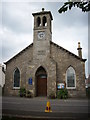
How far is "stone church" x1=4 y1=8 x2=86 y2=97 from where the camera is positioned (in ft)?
61.8

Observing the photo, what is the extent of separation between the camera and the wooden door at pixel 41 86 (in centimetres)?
2008

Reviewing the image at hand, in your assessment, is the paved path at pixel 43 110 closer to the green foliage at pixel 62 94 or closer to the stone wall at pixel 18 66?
the green foliage at pixel 62 94

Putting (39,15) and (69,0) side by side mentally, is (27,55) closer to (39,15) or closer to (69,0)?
(39,15)

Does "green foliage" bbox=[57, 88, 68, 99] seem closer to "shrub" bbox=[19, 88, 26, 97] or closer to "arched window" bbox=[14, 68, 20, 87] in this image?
"shrub" bbox=[19, 88, 26, 97]

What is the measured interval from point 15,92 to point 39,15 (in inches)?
464

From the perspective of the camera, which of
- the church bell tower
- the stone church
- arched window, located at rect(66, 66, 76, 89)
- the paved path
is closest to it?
the paved path

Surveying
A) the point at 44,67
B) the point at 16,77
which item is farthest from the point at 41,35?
the point at 16,77

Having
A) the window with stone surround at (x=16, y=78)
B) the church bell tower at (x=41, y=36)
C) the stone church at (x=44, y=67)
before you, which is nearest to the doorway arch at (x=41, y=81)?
the stone church at (x=44, y=67)

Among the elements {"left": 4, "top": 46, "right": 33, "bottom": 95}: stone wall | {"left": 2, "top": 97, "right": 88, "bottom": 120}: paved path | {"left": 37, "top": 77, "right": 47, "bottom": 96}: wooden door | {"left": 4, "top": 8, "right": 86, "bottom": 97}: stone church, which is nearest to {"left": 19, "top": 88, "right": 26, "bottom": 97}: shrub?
{"left": 4, "top": 8, "right": 86, "bottom": 97}: stone church

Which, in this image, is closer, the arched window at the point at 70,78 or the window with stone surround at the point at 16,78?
the arched window at the point at 70,78

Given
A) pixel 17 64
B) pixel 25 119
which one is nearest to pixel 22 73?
pixel 17 64

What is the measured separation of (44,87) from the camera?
2019cm

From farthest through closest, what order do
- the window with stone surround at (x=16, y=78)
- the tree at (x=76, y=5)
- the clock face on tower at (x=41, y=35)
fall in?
the window with stone surround at (x=16, y=78), the clock face on tower at (x=41, y=35), the tree at (x=76, y=5)

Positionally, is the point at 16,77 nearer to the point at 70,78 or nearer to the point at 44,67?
the point at 44,67
